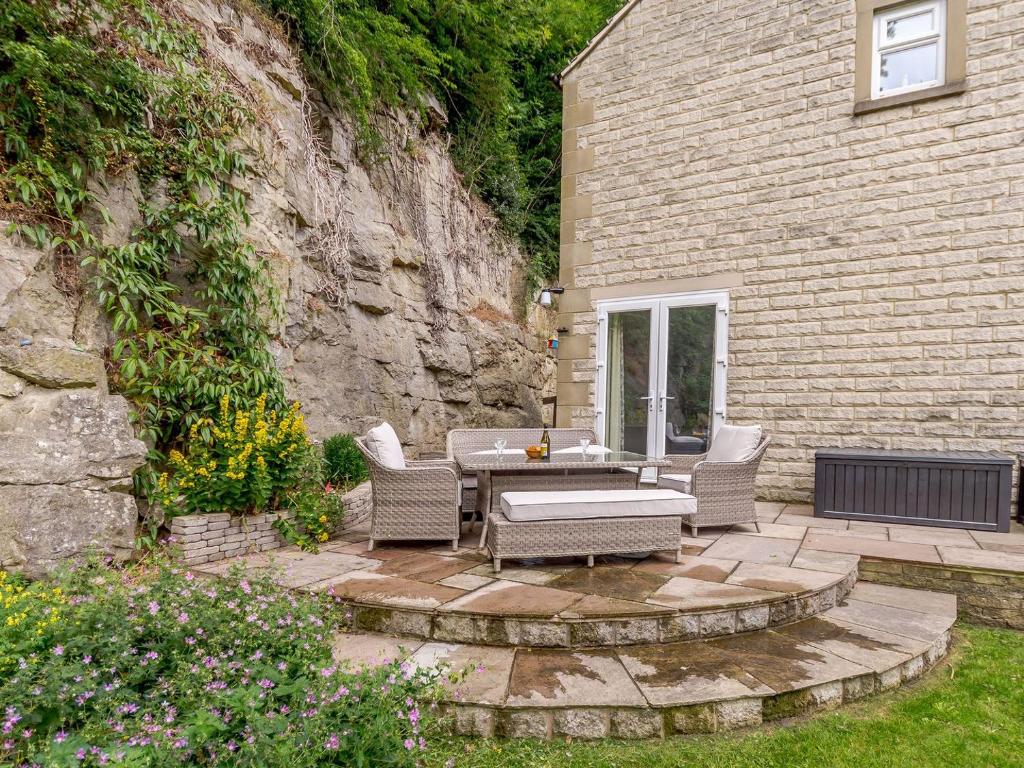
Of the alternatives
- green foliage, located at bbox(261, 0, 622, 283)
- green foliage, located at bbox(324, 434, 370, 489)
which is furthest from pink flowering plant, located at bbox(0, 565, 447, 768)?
green foliage, located at bbox(261, 0, 622, 283)

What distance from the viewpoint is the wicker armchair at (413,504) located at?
13.4ft

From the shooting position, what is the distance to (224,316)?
4754 mm

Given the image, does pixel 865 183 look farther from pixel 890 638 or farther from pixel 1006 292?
pixel 890 638

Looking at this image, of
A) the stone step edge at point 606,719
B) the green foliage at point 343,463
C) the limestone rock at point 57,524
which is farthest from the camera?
the green foliage at point 343,463

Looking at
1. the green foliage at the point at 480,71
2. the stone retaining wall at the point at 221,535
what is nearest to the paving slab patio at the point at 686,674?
the stone retaining wall at the point at 221,535

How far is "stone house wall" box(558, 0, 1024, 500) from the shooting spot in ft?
A: 18.0

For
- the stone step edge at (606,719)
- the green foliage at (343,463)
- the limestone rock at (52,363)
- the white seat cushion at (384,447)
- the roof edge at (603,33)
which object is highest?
the roof edge at (603,33)

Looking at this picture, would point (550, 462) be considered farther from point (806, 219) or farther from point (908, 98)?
point (908, 98)

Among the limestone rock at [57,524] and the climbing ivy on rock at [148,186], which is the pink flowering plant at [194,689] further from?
the climbing ivy on rock at [148,186]

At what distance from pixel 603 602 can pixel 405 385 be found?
5.41 metres

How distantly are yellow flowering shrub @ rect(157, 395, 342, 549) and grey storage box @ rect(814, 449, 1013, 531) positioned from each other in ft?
15.2

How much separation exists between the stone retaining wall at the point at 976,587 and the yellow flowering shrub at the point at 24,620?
4.86 metres

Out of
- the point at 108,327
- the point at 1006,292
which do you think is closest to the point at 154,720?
the point at 108,327

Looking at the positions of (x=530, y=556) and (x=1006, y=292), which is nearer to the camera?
(x=530, y=556)
